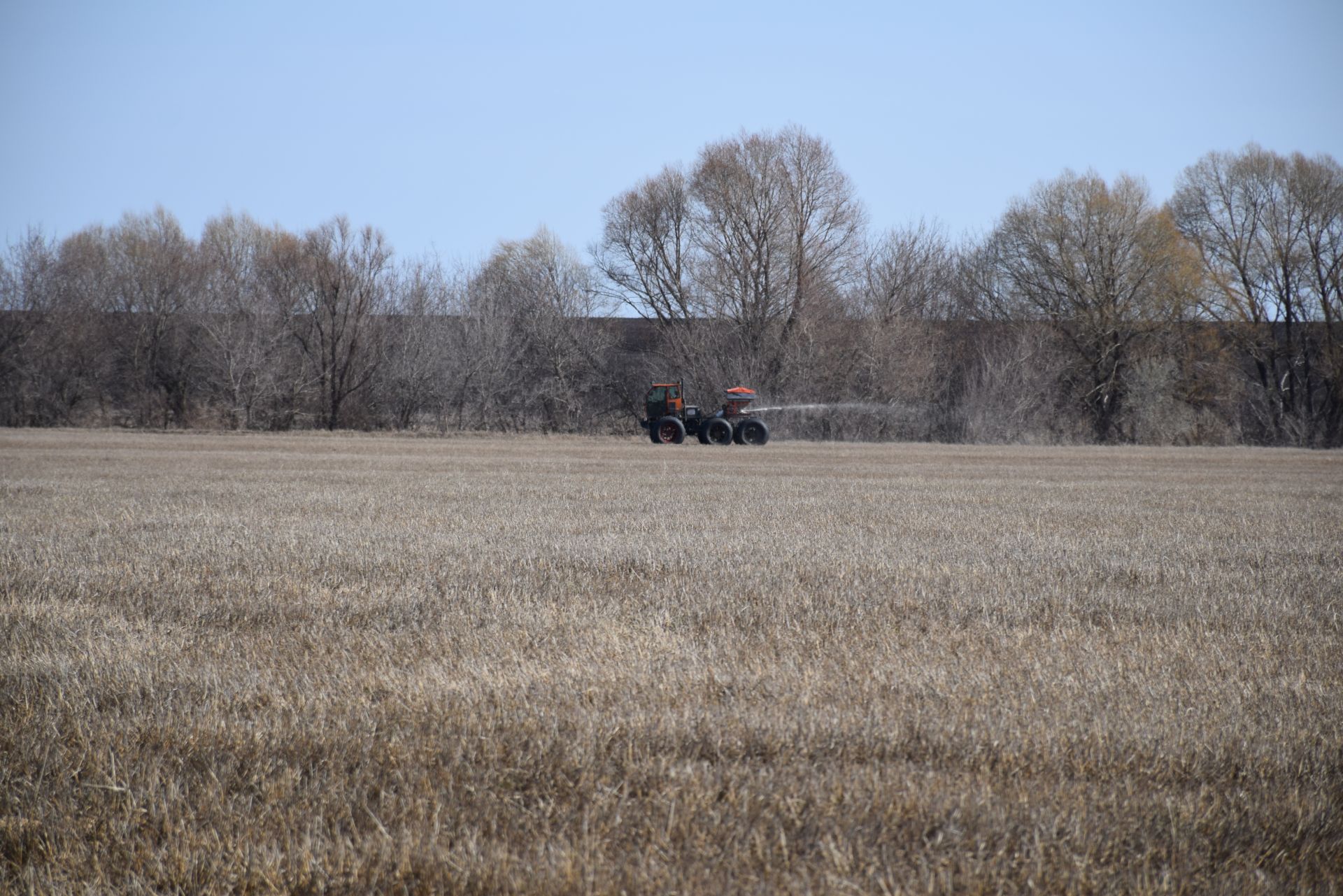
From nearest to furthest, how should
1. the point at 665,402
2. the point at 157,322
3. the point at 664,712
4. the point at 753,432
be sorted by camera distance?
the point at 664,712 < the point at 753,432 < the point at 665,402 < the point at 157,322

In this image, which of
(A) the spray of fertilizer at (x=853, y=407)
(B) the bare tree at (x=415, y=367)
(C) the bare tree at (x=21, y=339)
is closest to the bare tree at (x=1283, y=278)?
(A) the spray of fertilizer at (x=853, y=407)

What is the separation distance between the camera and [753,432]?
31.2 metres

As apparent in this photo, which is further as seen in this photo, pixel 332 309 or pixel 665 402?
pixel 332 309

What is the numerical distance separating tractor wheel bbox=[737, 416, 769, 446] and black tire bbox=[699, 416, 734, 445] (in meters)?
0.76

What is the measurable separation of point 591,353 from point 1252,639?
4264 cm

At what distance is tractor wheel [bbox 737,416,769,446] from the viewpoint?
102ft

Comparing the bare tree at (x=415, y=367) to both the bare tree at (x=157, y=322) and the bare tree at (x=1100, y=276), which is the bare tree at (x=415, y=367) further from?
the bare tree at (x=1100, y=276)

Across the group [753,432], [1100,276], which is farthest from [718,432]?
[1100,276]

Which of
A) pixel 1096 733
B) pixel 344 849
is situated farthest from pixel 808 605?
pixel 344 849

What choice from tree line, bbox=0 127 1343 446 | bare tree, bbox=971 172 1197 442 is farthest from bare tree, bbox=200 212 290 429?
bare tree, bbox=971 172 1197 442

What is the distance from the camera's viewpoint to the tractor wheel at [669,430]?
31.2 metres

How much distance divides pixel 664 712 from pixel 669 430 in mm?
27859

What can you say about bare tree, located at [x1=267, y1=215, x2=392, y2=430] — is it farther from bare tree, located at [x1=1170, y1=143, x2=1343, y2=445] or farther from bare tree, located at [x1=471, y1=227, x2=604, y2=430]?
bare tree, located at [x1=1170, y1=143, x2=1343, y2=445]

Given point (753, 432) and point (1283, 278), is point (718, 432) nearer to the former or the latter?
point (753, 432)
